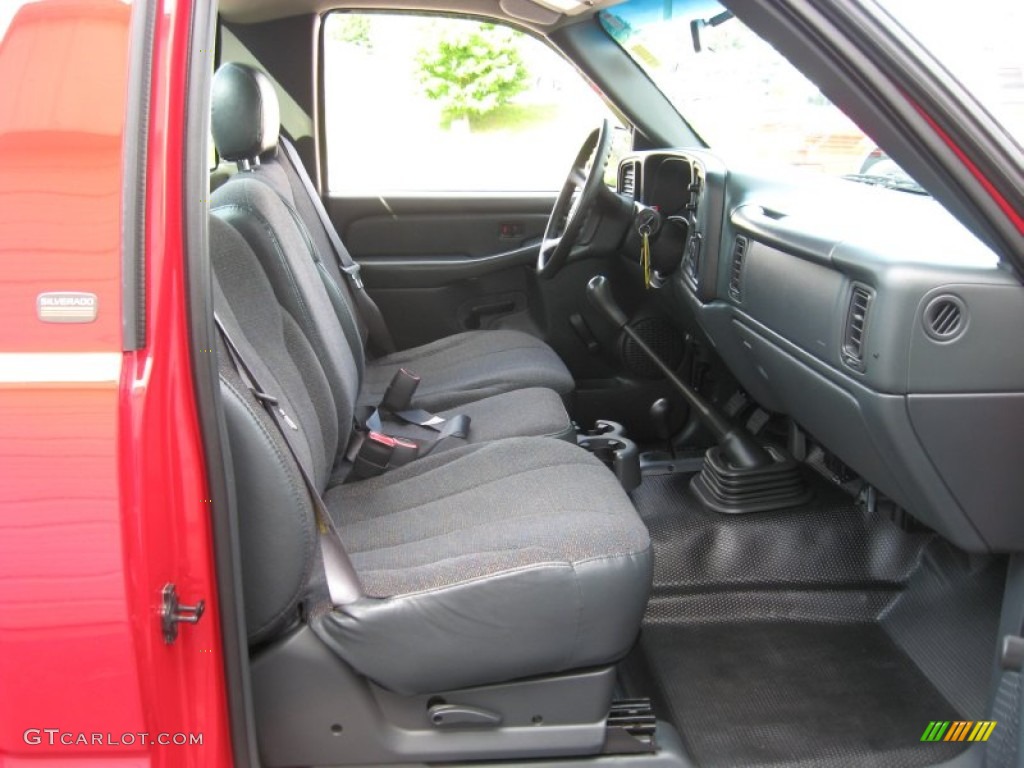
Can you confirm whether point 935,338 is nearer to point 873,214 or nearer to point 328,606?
point 873,214

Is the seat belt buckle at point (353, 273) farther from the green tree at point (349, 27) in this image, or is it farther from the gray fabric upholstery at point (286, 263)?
the green tree at point (349, 27)

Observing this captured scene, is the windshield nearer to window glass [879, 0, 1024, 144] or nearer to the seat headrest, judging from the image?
window glass [879, 0, 1024, 144]

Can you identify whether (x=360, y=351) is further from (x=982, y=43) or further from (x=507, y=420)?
(x=982, y=43)

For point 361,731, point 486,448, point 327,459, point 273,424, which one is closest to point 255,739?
Answer: point 361,731

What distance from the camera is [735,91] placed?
253 centimetres

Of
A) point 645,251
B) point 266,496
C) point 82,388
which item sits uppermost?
point 82,388

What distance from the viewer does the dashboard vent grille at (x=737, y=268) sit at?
6.37 ft

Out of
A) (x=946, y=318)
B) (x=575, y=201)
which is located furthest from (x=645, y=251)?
(x=946, y=318)

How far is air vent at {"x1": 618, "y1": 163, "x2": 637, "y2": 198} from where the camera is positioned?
100 inches

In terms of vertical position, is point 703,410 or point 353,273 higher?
point 353,273

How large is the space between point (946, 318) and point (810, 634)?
0.90 meters

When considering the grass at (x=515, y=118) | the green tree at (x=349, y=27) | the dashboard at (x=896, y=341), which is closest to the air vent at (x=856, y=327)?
the dashboard at (x=896, y=341)

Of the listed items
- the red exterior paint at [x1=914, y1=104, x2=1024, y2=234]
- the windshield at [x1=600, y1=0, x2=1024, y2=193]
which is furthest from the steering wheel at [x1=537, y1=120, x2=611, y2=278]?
the red exterior paint at [x1=914, y1=104, x2=1024, y2=234]

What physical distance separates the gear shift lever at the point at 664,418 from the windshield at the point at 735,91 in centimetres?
76
